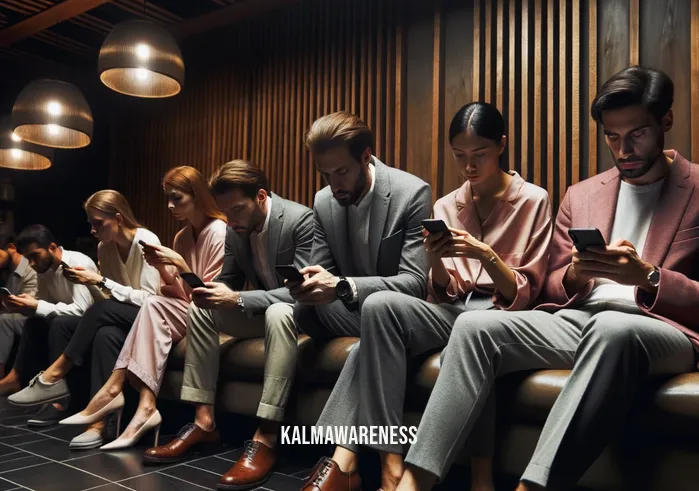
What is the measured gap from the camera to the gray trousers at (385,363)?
6.41 ft

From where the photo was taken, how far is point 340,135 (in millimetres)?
2410

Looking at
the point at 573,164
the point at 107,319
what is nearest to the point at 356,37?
the point at 573,164

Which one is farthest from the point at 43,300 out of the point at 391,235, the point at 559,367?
Result: the point at 559,367

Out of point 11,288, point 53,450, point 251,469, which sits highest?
point 11,288

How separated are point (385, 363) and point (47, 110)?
10.5ft

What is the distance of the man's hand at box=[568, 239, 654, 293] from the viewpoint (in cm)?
174

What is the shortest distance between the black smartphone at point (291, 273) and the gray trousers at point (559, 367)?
2.01 feet

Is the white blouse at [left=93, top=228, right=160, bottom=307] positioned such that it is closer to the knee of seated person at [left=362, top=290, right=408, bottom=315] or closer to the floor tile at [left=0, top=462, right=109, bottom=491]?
the floor tile at [left=0, top=462, right=109, bottom=491]

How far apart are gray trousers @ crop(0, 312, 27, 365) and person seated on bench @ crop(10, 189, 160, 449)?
1108 millimetres

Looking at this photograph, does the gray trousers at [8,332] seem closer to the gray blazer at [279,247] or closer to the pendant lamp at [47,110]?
the pendant lamp at [47,110]

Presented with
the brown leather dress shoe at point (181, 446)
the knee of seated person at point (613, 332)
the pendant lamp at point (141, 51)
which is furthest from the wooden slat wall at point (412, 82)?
the brown leather dress shoe at point (181, 446)

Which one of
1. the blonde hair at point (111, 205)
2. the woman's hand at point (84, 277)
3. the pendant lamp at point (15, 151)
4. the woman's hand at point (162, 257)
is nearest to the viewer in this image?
the woman's hand at point (162, 257)

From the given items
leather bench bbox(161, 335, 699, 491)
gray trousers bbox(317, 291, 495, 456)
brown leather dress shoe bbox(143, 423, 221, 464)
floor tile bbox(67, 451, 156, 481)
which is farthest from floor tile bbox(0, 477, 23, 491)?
gray trousers bbox(317, 291, 495, 456)

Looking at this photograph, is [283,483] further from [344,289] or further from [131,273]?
[131,273]
